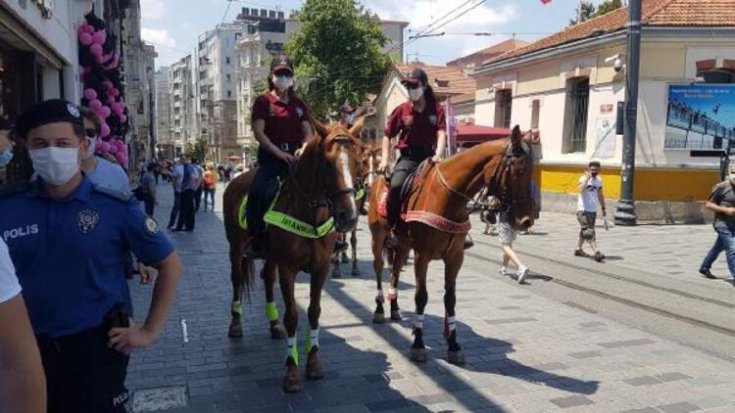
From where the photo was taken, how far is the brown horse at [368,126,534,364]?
498cm

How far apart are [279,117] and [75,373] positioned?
345 cm

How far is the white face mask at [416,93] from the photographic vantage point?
19.7 ft

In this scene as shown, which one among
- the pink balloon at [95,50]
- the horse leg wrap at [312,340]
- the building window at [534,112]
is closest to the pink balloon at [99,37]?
the pink balloon at [95,50]

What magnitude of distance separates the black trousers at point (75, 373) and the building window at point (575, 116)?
1993 cm

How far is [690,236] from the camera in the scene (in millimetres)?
15070

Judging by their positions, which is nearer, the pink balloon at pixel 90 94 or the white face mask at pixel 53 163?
the white face mask at pixel 53 163

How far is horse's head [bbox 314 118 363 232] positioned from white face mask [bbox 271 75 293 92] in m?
0.99

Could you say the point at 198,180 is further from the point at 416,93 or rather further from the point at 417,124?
the point at 416,93

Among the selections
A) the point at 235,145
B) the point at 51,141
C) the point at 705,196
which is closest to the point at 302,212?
the point at 51,141

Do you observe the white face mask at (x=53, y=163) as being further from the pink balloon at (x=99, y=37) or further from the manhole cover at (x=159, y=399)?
the pink balloon at (x=99, y=37)

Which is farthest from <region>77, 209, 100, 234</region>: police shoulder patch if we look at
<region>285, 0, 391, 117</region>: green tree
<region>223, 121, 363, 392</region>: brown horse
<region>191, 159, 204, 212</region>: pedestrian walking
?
<region>285, 0, 391, 117</region>: green tree

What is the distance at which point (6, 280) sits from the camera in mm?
1710

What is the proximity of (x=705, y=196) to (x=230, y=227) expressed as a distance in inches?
651

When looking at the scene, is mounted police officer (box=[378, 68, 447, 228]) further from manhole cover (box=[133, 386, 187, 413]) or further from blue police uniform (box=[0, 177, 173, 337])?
blue police uniform (box=[0, 177, 173, 337])
